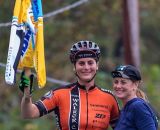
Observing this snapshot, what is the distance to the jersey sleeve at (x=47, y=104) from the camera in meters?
5.70

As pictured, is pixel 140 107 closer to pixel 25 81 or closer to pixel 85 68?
pixel 85 68

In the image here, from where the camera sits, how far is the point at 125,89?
5.59 metres

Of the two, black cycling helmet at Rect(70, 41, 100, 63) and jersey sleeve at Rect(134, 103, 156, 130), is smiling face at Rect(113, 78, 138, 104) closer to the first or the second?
jersey sleeve at Rect(134, 103, 156, 130)

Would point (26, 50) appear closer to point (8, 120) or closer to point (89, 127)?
point (89, 127)

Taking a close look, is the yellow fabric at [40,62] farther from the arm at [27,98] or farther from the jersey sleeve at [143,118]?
the jersey sleeve at [143,118]

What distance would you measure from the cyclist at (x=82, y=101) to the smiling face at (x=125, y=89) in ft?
0.69

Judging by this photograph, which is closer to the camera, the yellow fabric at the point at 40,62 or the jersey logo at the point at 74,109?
the yellow fabric at the point at 40,62

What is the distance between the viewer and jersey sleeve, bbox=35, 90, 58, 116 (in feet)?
18.7

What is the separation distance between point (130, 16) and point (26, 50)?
19.6 feet

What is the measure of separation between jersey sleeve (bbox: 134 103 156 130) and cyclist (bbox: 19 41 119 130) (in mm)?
397

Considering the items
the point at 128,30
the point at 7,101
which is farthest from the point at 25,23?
the point at 7,101

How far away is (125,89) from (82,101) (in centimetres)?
36

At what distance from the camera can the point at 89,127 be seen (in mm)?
5699

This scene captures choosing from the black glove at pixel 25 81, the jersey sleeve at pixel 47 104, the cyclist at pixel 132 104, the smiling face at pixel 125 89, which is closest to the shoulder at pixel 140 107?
the cyclist at pixel 132 104
